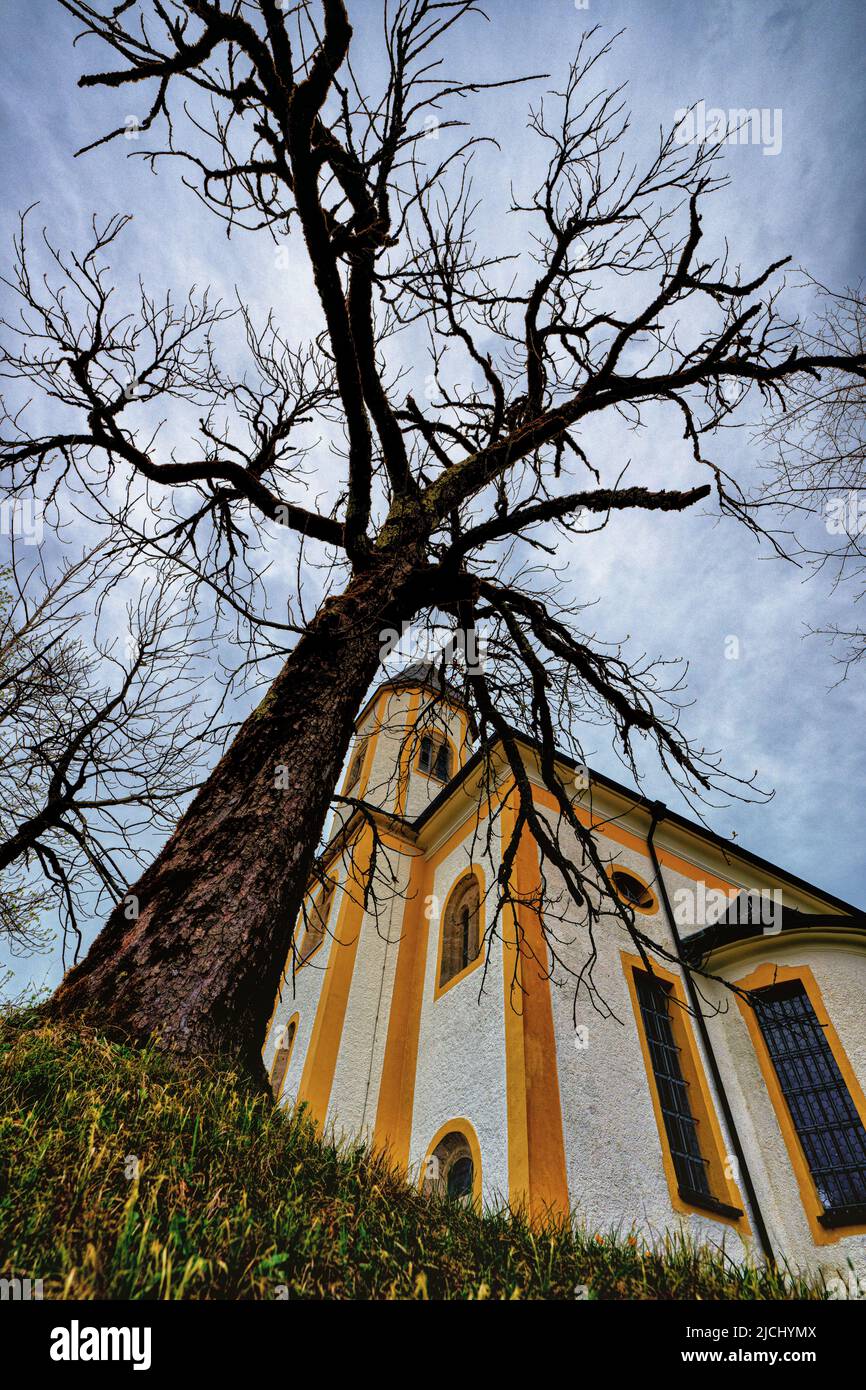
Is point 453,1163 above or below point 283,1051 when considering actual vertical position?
below

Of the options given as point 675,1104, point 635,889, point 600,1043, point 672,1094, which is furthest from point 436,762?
point 675,1104

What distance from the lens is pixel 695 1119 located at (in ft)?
27.0

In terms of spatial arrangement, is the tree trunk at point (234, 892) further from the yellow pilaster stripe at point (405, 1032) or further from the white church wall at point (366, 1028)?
the yellow pilaster stripe at point (405, 1032)

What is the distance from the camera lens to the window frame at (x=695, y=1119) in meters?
7.14

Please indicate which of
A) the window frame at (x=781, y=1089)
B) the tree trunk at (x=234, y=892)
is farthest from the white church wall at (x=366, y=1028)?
the window frame at (x=781, y=1089)

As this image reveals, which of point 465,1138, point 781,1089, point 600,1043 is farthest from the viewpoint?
point 781,1089

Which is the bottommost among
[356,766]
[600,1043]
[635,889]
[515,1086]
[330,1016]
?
[515,1086]

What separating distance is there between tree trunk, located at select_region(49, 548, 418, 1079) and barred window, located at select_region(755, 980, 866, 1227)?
22.1 feet

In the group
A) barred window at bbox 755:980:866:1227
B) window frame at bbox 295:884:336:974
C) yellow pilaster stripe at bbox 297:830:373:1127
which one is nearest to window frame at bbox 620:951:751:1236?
barred window at bbox 755:980:866:1227

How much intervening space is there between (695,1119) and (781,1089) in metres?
1.41

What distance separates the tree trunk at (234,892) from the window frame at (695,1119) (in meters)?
5.18

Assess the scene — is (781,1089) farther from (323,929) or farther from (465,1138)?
(323,929)
